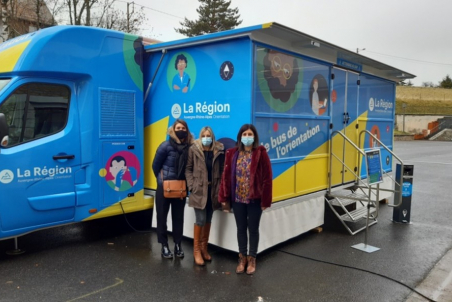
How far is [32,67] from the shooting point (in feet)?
15.3

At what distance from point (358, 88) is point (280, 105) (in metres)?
2.64

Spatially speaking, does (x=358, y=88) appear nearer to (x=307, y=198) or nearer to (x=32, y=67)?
(x=307, y=198)

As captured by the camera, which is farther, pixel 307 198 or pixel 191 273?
pixel 307 198

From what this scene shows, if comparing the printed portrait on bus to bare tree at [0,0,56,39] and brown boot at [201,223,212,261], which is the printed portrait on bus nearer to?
brown boot at [201,223,212,261]

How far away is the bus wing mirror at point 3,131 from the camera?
4219 millimetres

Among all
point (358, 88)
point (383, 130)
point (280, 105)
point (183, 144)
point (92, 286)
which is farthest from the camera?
point (383, 130)

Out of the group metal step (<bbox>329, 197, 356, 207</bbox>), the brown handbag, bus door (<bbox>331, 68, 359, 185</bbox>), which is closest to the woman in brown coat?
the brown handbag

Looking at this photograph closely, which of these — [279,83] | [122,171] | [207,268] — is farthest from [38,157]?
[279,83]

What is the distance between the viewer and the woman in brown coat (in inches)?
184

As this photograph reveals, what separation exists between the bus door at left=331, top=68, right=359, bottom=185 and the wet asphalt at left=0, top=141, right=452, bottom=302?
102 cm

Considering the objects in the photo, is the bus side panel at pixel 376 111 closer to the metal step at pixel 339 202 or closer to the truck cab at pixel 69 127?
the metal step at pixel 339 202

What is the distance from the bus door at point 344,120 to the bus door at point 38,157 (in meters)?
4.10

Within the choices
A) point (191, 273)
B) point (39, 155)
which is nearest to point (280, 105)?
point (191, 273)

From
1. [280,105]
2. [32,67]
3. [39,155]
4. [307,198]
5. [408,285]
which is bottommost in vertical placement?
[408,285]
